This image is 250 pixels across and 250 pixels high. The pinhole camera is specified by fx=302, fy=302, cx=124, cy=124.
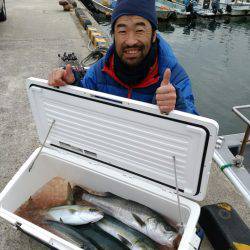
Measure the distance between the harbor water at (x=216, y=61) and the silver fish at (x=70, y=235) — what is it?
10.7 m

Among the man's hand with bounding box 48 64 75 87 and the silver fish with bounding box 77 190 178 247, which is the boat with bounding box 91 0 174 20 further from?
the silver fish with bounding box 77 190 178 247

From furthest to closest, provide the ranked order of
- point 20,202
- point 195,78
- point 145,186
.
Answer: point 195,78, point 20,202, point 145,186

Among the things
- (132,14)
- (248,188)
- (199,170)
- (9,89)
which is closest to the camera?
(199,170)

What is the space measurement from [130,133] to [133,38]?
2.70ft

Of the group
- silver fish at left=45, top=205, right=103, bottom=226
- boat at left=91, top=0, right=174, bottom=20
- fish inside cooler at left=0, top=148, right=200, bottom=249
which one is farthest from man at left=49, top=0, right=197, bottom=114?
boat at left=91, top=0, right=174, bottom=20

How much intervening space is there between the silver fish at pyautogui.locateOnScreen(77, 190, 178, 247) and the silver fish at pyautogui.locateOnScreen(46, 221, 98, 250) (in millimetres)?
369

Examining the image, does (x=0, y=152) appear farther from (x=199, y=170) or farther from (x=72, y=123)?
(x=199, y=170)

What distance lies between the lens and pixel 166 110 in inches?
83.7

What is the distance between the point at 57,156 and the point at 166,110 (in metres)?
1.44

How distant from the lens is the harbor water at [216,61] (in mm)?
14234

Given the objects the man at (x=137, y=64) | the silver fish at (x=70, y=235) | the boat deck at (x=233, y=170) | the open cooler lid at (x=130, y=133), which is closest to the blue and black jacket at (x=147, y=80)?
the man at (x=137, y=64)

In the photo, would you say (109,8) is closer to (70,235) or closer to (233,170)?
(233,170)

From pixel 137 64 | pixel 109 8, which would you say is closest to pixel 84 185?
pixel 137 64

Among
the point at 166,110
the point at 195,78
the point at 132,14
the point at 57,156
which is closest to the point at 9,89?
the point at 57,156
